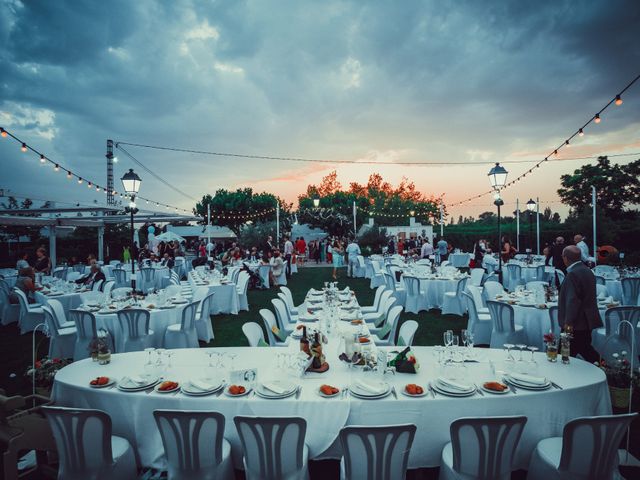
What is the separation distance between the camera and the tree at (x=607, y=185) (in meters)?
26.1

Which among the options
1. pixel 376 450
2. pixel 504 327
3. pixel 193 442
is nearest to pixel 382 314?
pixel 504 327

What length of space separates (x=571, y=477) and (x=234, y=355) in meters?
2.71

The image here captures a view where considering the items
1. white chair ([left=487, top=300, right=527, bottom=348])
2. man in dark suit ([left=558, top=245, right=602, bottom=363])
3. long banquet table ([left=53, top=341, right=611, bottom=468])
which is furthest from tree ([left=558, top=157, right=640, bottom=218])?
long banquet table ([left=53, top=341, right=611, bottom=468])

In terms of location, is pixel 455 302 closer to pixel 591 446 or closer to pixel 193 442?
pixel 591 446

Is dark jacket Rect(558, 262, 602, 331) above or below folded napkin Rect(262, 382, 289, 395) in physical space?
above

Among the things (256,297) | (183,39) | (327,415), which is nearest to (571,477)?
(327,415)

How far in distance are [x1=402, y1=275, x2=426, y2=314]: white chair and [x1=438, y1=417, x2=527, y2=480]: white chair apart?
22.1ft

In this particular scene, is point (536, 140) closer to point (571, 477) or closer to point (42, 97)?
point (571, 477)

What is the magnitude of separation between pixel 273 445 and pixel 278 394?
1.39ft

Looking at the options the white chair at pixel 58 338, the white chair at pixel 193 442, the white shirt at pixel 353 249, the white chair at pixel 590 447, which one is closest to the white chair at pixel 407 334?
the white chair at pixel 590 447

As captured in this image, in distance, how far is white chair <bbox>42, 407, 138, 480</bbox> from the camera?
7.54 ft

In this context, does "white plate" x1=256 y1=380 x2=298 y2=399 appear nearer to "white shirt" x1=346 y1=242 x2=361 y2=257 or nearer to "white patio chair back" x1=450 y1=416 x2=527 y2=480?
"white patio chair back" x1=450 y1=416 x2=527 y2=480

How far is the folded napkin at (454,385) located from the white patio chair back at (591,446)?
608 mm

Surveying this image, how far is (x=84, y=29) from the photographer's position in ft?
30.7
